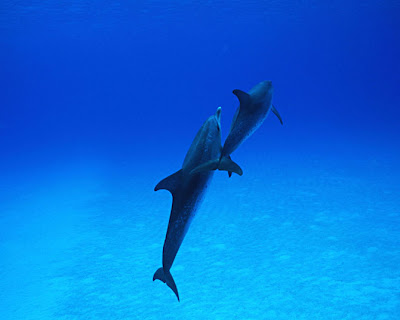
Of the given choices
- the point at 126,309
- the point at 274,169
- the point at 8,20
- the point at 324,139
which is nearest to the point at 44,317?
the point at 126,309

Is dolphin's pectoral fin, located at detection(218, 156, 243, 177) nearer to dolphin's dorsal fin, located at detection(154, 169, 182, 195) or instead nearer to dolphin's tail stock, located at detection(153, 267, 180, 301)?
dolphin's dorsal fin, located at detection(154, 169, 182, 195)

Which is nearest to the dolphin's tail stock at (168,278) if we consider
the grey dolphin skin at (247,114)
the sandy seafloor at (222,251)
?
the grey dolphin skin at (247,114)

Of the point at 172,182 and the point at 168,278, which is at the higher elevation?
the point at 172,182

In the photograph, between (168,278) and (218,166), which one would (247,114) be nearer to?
(218,166)

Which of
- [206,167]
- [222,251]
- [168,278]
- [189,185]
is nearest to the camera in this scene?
[206,167]

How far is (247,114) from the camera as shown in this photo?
2340 mm

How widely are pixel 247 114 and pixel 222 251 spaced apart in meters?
5.94

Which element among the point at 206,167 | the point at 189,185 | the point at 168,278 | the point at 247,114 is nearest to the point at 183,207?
the point at 189,185

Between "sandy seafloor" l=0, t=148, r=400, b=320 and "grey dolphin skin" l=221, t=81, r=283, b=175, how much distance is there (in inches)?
170

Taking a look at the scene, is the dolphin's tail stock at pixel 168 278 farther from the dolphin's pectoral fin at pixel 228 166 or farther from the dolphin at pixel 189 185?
the dolphin's pectoral fin at pixel 228 166

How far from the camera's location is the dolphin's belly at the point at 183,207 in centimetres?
218

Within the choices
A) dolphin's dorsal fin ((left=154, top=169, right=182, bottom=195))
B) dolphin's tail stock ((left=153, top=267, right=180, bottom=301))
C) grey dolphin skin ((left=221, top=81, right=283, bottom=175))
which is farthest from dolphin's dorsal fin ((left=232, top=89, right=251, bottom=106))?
dolphin's tail stock ((left=153, top=267, right=180, bottom=301))

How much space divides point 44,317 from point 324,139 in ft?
61.0

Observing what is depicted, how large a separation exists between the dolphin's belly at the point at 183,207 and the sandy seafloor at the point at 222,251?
409 centimetres
